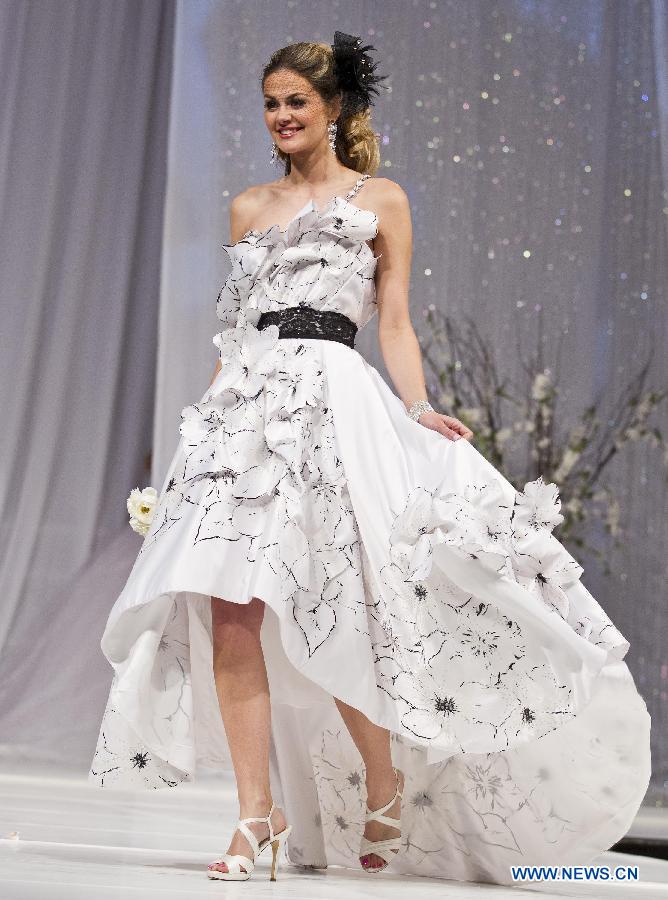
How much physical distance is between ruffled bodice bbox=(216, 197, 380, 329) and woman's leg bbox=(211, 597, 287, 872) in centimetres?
64

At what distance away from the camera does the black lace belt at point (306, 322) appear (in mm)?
2504

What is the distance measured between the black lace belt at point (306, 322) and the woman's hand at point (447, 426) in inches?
8.5

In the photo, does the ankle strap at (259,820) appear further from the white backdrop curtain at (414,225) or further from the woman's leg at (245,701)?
the white backdrop curtain at (414,225)

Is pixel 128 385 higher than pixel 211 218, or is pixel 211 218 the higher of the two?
pixel 211 218

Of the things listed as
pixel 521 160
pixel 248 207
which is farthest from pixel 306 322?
pixel 521 160

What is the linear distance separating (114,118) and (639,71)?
214 centimetres

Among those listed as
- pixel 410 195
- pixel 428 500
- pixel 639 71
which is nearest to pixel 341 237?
pixel 428 500

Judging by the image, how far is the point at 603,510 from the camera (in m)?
4.86

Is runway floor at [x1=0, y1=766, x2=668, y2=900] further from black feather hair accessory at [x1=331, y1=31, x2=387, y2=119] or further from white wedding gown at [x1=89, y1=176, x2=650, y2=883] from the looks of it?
black feather hair accessory at [x1=331, y1=31, x2=387, y2=119]

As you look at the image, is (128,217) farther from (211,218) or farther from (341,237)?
(341,237)

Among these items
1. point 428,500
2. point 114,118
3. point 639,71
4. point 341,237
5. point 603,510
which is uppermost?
point 639,71

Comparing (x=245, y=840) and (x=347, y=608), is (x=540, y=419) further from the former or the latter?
(x=245, y=840)

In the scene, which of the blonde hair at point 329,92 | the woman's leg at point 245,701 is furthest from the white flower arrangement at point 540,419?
the woman's leg at point 245,701

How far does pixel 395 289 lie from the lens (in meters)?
2.63
